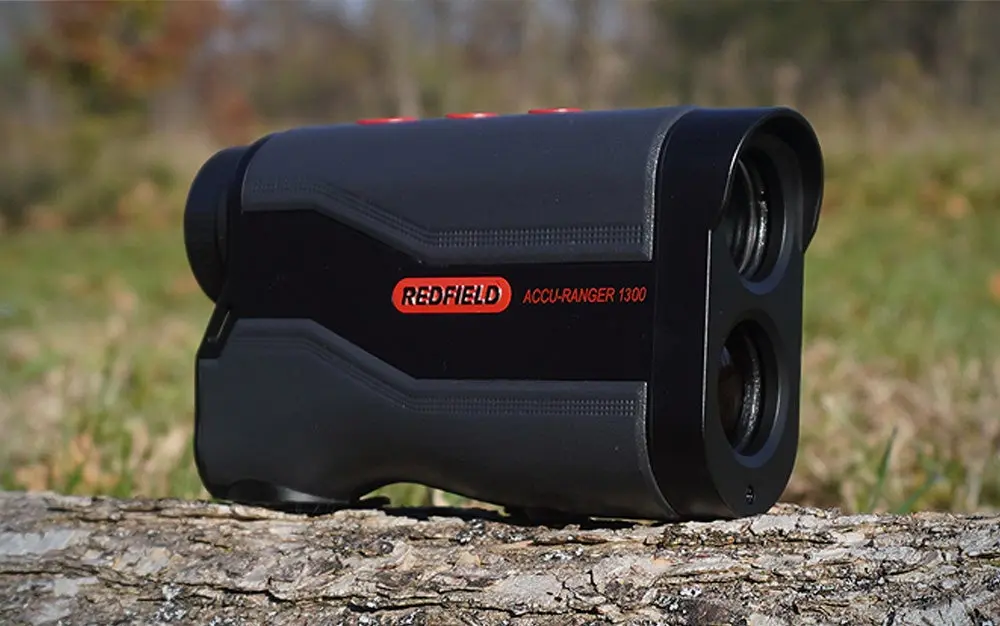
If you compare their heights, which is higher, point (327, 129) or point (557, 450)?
point (327, 129)

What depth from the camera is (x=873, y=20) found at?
9.97m

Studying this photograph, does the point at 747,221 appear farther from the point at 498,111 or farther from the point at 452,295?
the point at 498,111

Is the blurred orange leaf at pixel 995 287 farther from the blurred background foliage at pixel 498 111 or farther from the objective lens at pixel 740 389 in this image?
the objective lens at pixel 740 389

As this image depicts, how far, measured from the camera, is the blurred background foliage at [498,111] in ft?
7.88

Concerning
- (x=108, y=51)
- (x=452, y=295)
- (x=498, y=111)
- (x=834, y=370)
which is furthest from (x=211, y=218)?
(x=108, y=51)

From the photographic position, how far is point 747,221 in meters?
1.32

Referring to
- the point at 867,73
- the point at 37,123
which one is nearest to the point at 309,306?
the point at 867,73

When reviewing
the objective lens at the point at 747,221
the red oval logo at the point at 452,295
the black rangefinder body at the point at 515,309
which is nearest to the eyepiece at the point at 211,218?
the black rangefinder body at the point at 515,309

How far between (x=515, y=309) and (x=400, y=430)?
7.3 inches

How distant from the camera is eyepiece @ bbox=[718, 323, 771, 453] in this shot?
129 cm

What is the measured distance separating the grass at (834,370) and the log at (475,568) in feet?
1.90

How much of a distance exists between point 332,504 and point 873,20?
937 centimetres

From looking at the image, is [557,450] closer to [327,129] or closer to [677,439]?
[677,439]

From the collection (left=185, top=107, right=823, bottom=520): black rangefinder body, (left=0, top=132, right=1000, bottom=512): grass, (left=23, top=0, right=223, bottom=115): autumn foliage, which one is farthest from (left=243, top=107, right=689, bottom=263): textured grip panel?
(left=23, top=0, right=223, bottom=115): autumn foliage
